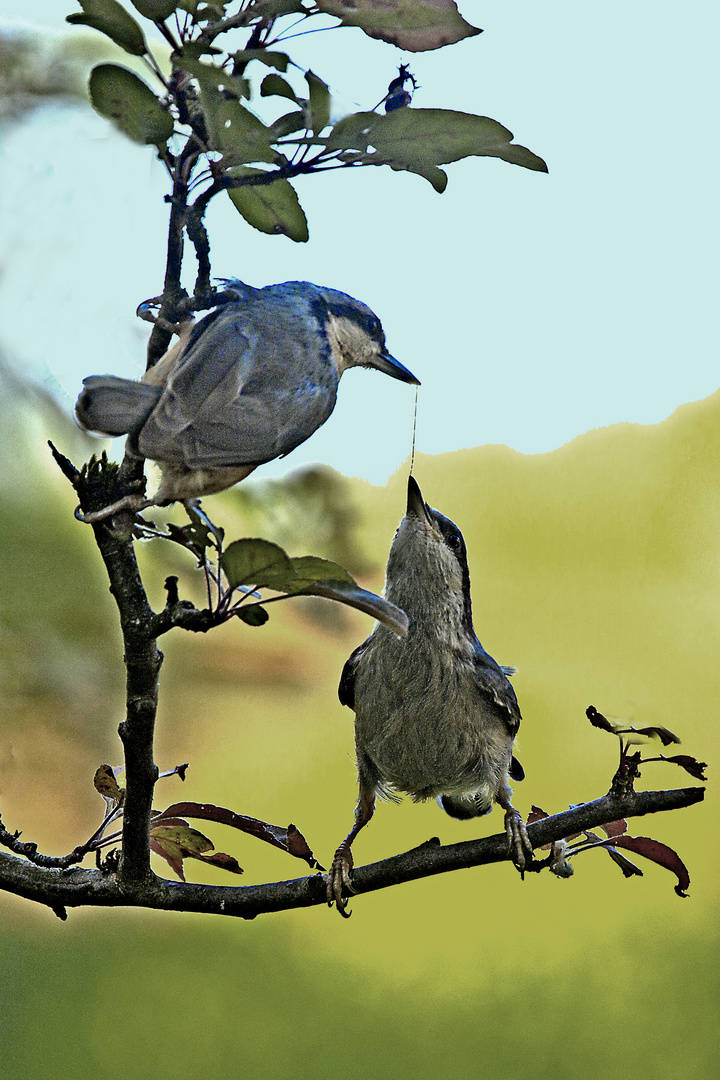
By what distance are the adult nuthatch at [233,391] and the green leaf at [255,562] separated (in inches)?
1.7

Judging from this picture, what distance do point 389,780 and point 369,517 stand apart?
214 millimetres

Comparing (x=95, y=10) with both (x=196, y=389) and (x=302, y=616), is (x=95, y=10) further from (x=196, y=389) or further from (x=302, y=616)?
(x=302, y=616)

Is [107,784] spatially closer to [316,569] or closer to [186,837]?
[186,837]

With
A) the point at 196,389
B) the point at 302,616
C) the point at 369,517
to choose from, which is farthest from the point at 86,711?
the point at 196,389

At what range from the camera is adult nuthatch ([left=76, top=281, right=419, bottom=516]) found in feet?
1.21

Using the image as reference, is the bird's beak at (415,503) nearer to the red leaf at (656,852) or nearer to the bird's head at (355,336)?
the bird's head at (355,336)

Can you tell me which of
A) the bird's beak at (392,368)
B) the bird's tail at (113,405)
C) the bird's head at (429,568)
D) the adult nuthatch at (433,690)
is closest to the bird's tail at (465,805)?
the adult nuthatch at (433,690)

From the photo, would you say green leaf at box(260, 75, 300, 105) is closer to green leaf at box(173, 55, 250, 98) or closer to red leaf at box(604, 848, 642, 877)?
green leaf at box(173, 55, 250, 98)

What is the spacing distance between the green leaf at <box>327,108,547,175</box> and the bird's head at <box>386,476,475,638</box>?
0.28 metres

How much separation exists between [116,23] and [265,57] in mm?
64

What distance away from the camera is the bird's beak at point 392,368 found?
50 centimetres

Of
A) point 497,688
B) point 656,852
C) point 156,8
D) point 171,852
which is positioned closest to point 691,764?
point 656,852

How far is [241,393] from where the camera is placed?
1.32ft

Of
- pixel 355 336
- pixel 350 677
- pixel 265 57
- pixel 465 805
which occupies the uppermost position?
pixel 265 57
